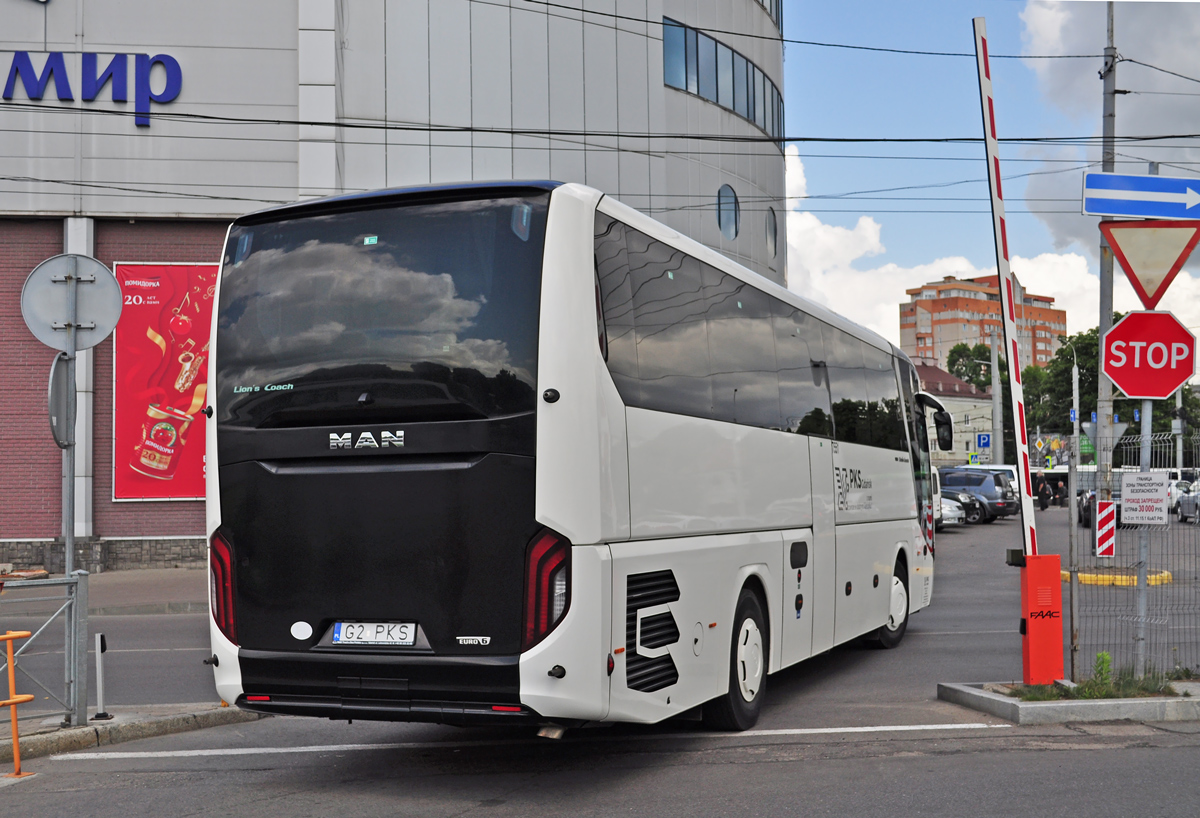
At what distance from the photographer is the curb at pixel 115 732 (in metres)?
7.25

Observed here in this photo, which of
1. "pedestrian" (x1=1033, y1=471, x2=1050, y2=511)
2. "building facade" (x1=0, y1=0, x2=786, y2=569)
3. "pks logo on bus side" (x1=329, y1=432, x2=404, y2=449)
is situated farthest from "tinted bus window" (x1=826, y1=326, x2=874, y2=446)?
"pedestrian" (x1=1033, y1=471, x2=1050, y2=511)

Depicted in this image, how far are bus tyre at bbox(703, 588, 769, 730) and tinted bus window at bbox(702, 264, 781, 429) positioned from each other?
1299mm

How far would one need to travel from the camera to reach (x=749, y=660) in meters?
7.99

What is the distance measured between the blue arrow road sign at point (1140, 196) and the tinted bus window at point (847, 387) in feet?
8.95

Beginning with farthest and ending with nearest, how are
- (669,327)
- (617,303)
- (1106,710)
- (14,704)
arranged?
(1106,710), (669,327), (14,704), (617,303)

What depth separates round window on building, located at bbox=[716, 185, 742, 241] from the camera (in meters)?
31.3

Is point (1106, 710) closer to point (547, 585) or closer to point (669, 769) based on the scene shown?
point (669, 769)

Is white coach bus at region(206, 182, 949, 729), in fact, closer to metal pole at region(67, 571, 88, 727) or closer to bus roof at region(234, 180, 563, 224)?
bus roof at region(234, 180, 563, 224)

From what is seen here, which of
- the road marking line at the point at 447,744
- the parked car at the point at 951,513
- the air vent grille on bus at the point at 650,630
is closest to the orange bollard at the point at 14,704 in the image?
the road marking line at the point at 447,744

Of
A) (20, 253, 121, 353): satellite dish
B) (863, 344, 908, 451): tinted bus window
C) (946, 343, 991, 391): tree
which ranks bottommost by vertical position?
(863, 344, 908, 451): tinted bus window

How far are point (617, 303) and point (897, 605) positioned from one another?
725 centimetres

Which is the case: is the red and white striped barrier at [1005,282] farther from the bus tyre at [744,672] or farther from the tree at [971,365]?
the tree at [971,365]

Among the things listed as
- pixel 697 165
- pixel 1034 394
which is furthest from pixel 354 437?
pixel 1034 394

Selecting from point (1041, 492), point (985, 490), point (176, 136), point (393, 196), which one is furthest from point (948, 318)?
point (393, 196)
